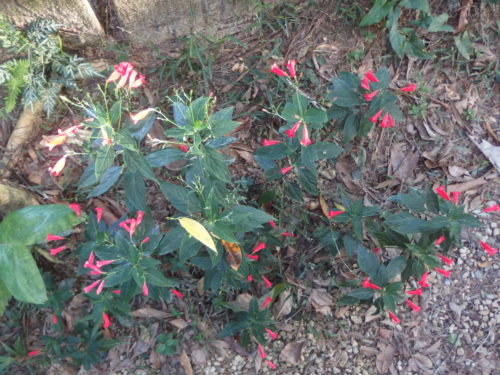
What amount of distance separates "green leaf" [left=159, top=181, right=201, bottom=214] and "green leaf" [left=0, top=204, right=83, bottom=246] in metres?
0.55

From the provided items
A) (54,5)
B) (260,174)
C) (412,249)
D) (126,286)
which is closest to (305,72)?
(260,174)

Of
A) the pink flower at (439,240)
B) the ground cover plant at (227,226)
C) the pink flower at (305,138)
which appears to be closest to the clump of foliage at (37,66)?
the ground cover plant at (227,226)

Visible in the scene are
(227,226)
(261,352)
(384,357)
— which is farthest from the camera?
(384,357)

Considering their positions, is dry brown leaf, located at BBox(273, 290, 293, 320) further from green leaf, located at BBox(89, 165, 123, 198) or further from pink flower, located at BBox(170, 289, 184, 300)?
green leaf, located at BBox(89, 165, 123, 198)

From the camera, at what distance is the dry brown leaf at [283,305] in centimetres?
246

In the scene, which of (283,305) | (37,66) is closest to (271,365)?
(283,305)

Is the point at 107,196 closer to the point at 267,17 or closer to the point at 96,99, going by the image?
the point at 96,99

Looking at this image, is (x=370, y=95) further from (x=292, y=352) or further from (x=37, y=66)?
(x=37, y=66)

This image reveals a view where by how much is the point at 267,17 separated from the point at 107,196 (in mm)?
1414

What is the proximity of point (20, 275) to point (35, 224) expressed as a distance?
233mm

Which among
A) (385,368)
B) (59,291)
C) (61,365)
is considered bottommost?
(385,368)

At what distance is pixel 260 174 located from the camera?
261cm

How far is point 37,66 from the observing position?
2439 millimetres

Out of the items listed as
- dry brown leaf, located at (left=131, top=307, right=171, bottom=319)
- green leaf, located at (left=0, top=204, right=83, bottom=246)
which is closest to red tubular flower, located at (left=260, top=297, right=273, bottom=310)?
dry brown leaf, located at (left=131, top=307, right=171, bottom=319)
